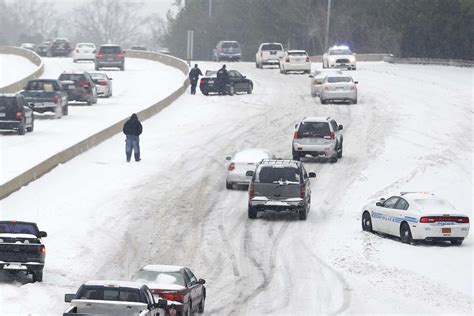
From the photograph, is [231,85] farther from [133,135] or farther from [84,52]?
[84,52]

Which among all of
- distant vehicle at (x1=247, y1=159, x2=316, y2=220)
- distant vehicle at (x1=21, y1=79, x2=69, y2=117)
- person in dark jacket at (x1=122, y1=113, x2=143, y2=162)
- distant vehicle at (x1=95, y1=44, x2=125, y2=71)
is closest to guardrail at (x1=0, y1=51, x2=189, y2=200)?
person in dark jacket at (x1=122, y1=113, x2=143, y2=162)

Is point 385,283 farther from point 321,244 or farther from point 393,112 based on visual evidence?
point 393,112

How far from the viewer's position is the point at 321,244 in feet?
96.8

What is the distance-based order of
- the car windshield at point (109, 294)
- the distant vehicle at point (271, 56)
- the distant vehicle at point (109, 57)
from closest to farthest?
the car windshield at point (109, 294)
the distant vehicle at point (271, 56)
the distant vehicle at point (109, 57)

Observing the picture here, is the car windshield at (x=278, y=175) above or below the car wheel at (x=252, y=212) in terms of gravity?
above

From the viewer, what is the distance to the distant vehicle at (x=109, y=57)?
268ft

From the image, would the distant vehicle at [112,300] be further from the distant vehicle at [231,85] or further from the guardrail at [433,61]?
the guardrail at [433,61]

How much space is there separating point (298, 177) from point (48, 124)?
2308 centimetres

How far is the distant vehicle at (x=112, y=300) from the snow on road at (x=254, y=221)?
11.1ft

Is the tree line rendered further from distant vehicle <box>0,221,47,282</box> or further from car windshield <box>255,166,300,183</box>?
distant vehicle <box>0,221,47,282</box>

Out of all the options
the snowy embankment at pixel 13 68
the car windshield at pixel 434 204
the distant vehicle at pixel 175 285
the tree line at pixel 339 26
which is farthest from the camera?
the tree line at pixel 339 26

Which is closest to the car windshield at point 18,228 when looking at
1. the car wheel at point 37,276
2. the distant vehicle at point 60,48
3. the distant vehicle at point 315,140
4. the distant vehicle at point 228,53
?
the car wheel at point 37,276

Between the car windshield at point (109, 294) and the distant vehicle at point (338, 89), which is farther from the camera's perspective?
the distant vehicle at point (338, 89)

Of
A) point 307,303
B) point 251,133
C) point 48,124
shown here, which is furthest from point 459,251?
point 48,124
